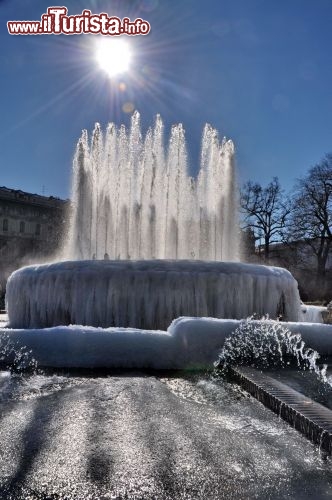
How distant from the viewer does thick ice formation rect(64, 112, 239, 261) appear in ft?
54.7

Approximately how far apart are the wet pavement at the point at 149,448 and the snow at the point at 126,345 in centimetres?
87

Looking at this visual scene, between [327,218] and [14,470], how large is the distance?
33762 millimetres

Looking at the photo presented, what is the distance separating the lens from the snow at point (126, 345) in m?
4.54

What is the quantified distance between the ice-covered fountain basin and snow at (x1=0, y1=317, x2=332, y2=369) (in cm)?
309

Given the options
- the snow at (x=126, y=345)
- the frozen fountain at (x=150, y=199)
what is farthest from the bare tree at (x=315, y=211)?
the snow at (x=126, y=345)

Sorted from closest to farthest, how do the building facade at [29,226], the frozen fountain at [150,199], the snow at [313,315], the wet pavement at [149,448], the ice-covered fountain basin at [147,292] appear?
the wet pavement at [149,448] < the ice-covered fountain basin at [147,292] < the snow at [313,315] < the frozen fountain at [150,199] < the building facade at [29,226]

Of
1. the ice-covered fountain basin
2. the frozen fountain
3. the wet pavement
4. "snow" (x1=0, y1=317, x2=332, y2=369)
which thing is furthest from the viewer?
the frozen fountain

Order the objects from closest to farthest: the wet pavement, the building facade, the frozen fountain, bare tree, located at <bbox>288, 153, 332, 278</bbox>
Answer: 1. the wet pavement
2. the frozen fountain
3. bare tree, located at <bbox>288, 153, 332, 278</bbox>
4. the building facade

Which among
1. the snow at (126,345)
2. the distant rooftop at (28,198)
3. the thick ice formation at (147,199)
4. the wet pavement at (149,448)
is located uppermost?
the distant rooftop at (28,198)

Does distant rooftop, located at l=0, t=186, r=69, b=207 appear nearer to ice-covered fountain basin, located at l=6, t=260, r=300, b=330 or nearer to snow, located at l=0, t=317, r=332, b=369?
ice-covered fountain basin, located at l=6, t=260, r=300, b=330

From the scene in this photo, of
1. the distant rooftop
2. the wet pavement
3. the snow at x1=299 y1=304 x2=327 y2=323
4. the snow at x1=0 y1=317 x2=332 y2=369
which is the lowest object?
the snow at x1=299 y1=304 x2=327 y2=323

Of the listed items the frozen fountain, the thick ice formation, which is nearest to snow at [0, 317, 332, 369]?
the frozen fountain

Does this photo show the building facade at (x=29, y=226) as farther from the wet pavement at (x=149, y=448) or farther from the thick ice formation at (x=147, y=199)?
the wet pavement at (x=149, y=448)

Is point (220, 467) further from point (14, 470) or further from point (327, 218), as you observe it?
point (327, 218)
